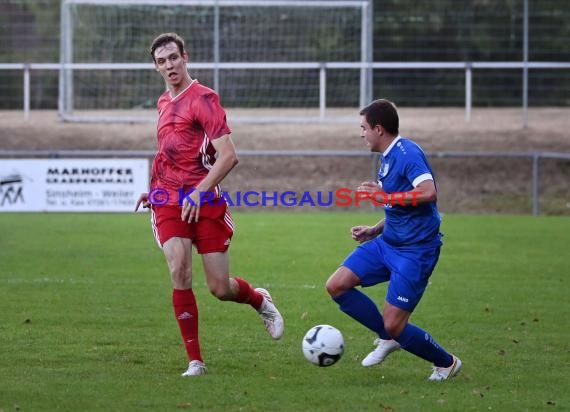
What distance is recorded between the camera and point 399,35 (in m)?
23.5

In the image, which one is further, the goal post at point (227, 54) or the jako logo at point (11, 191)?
the goal post at point (227, 54)

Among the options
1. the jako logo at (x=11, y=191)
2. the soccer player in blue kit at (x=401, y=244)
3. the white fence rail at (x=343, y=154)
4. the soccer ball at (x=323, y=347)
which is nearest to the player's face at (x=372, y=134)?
the soccer player in blue kit at (x=401, y=244)

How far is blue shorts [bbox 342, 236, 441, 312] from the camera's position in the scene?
6.64 m

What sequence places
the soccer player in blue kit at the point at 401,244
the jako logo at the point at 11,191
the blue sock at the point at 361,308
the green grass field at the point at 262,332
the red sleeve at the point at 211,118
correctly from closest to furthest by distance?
the green grass field at the point at 262,332 → the soccer player in blue kit at the point at 401,244 → the red sleeve at the point at 211,118 → the blue sock at the point at 361,308 → the jako logo at the point at 11,191

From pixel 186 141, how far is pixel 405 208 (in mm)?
1517

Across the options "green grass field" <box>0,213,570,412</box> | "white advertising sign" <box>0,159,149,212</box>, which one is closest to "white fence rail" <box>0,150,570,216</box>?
"white advertising sign" <box>0,159,149,212</box>

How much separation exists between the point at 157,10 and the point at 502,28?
25.7 feet

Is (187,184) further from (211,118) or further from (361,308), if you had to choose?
(361,308)

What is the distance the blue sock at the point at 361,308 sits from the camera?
700 centimetres

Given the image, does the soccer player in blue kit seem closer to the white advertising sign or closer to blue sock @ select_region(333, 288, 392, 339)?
blue sock @ select_region(333, 288, 392, 339)

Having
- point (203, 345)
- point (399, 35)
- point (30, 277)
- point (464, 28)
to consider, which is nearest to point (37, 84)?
point (399, 35)

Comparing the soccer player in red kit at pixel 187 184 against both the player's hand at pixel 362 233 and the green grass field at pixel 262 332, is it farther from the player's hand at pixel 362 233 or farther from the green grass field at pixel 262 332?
the player's hand at pixel 362 233

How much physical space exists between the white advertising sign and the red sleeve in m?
12.7

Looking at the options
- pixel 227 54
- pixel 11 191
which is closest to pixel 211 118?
pixel 11 191
